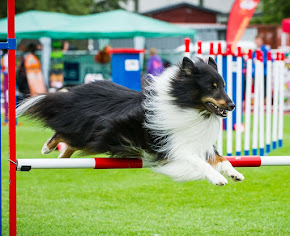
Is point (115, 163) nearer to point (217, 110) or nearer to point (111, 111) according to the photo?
point (111, 111)

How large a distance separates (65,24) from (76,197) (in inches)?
580

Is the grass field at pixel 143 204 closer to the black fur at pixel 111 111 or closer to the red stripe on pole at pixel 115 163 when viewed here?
the black fur at pixel 111 111

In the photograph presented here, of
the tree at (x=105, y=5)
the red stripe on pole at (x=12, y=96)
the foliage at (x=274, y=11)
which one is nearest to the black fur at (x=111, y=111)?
the red stripe on pole at (x=12, y=96)

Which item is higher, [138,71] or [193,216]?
[138,71]

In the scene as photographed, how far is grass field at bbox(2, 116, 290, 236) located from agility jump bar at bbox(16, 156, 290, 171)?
95 cm

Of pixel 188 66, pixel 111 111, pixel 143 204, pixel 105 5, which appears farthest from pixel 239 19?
pixel 105 5

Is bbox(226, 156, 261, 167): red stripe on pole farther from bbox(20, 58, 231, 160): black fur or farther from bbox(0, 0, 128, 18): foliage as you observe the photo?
bbox(0, 0, 128, 18): foliage

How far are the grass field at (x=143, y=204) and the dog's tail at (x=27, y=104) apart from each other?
5.6 inches

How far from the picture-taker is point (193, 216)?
5672 millimetres

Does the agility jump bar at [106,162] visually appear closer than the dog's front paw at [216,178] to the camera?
Yes

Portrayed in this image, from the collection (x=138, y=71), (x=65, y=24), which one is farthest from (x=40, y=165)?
(x=65, y=24)

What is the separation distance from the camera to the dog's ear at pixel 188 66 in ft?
14.6

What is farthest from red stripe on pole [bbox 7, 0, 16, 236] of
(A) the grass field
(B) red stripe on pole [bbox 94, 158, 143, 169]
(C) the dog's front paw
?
(C) the dog's front paw

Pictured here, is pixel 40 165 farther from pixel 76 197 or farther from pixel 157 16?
pixel 157 16
